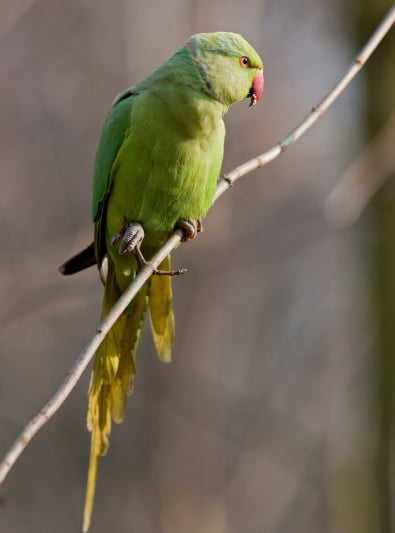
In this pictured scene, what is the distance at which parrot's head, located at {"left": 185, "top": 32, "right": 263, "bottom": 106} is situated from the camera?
2486 mm

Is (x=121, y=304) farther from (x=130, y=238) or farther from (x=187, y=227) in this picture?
(x=187, y=227)

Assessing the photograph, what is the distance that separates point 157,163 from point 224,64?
16.5 inches

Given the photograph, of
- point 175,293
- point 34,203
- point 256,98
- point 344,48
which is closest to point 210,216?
point 175,293

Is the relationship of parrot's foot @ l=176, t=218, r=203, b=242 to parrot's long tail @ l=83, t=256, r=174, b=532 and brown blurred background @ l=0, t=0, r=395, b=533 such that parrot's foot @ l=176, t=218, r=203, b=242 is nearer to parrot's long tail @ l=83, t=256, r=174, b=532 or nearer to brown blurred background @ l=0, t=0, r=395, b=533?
parrot's long tail @ l=83, t=256, r=174, b=532

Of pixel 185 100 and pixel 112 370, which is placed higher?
pixel 185 100

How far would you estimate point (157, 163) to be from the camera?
248 centimetres

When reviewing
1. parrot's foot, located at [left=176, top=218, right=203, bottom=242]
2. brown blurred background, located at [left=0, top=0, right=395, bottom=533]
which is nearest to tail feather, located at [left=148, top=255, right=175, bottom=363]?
parrot's foot, located at [left=176, top=218, right=203, bottom=242]

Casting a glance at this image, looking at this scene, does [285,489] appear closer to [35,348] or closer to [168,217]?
[35,348]

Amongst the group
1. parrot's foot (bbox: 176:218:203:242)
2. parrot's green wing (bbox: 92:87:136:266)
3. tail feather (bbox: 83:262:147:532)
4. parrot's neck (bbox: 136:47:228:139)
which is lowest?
tail feather (bbox: 83:262:147:532)

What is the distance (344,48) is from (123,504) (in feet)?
12.8

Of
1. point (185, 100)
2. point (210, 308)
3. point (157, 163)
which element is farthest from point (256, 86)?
point (210, 308)

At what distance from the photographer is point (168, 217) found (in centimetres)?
259

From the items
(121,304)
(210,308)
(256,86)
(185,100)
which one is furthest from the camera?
(210,308)

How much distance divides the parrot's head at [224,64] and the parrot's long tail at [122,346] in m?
0.67
